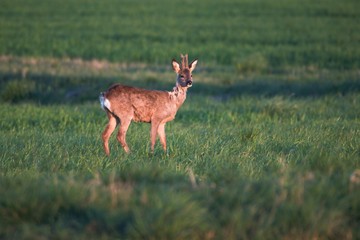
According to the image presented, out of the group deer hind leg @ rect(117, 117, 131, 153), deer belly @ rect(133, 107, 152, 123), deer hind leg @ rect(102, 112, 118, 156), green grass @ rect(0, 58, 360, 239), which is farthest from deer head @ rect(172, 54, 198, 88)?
deer hind leg @ rect(102, 112, 118, 156)

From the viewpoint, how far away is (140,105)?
35.8 ft

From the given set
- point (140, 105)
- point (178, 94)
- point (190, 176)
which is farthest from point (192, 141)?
point (190, 176)

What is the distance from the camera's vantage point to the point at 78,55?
2955 cm

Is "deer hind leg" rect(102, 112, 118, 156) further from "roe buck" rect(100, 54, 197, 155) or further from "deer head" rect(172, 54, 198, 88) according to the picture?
"deer head" rect(172, 54, 198, 88)

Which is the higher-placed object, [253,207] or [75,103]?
[253,207]

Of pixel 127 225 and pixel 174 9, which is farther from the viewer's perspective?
pixel 174 9

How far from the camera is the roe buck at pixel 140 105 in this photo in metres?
10.6

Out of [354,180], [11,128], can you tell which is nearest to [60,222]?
[354,180]

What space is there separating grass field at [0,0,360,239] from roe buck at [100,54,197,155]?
37 centimetres

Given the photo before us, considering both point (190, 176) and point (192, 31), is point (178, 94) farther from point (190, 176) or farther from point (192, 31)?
point (192, 31)

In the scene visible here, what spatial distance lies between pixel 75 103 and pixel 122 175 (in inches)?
520

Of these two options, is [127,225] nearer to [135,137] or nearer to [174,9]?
[135,137]

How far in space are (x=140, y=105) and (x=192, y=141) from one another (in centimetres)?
111

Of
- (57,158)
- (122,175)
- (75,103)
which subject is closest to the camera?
(122,175)
